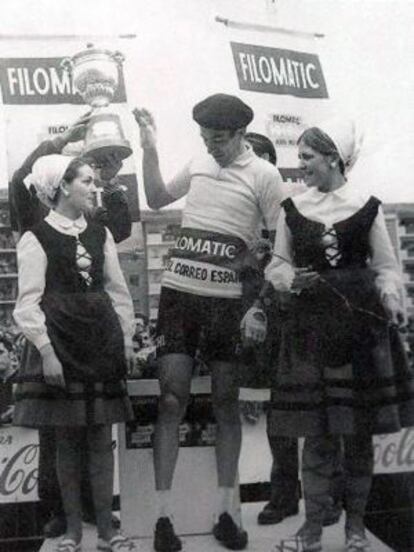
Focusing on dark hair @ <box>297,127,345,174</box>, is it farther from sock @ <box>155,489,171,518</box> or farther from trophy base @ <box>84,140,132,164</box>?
sock @ <box>155,489,171,518</box>

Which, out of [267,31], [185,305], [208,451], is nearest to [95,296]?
[185,305]

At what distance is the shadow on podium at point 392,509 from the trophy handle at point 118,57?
1.34 metres

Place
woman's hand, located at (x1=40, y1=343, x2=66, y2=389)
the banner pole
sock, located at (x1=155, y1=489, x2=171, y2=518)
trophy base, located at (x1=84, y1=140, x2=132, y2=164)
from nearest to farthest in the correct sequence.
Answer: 1. woman's hand, located at (x1=40, y1=343, x2=66, y2=389)
2. sock, located at (x1=155, y1=489, x2=171, y2=518)
3. trophy base, located at (x1=84, y1=140, x2=132, y2=164)
4. the banner pole

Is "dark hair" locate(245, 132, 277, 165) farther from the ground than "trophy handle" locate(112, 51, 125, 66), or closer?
closer

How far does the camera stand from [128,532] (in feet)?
5.49

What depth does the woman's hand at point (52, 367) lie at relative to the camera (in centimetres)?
149

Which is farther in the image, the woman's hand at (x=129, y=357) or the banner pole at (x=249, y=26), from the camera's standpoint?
the banner pole at (x=249, y=26)

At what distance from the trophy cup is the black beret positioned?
220 mm

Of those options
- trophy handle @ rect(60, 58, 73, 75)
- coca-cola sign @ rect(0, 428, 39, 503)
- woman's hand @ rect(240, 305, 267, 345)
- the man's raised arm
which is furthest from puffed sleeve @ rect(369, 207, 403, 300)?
coca-cola sign @ rect(0, 428, 39, 503)

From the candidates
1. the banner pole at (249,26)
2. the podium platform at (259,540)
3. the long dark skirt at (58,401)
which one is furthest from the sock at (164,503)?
the banner pole at (249,26)

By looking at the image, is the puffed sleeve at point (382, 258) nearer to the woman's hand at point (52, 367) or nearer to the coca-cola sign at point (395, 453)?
the coca-cola sign at point (395, 453)

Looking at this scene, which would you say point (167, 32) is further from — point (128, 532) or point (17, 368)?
point (128, 532)

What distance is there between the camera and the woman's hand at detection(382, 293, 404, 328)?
150 cm

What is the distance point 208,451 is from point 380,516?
1.68 ft
